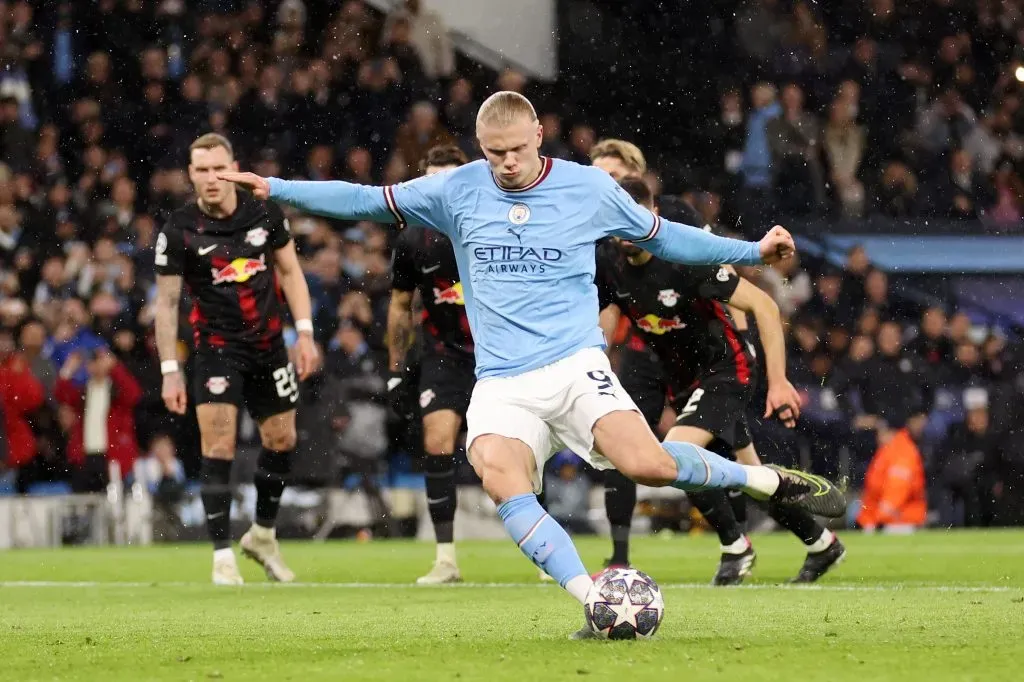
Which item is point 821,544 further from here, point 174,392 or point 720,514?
point 174,392

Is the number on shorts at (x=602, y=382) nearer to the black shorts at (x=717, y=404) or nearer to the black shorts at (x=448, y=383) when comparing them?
the black shorts at (x=717, y=404)

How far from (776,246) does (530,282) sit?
90 centimetres

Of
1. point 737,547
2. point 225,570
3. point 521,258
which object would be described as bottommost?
point 225,570

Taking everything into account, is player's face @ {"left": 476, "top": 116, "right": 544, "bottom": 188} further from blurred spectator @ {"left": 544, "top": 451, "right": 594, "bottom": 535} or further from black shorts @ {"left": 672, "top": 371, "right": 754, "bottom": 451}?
blurred spectator @ {"left": 544, "top": 451, "right": 594, "bottom": 535}

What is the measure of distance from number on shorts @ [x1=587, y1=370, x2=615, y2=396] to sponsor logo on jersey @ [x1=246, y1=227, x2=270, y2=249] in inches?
162

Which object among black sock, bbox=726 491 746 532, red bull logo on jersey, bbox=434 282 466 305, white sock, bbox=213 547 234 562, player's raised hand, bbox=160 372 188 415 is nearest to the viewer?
Result: player's raised hand, bbox=160 372 188 415

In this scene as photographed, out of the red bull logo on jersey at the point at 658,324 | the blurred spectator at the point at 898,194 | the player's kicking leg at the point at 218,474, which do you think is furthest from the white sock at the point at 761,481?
the blurred spectator at the point at 898,194

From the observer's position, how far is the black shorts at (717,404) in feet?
28.3

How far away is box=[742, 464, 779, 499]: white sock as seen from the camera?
6668 millimetres

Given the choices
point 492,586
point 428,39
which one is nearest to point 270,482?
point 492,586

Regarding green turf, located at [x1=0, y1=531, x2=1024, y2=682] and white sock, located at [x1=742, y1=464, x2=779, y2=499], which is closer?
green turf, located at [x1=0, y1=531, x2=1024, y2=682]

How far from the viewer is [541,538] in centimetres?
582

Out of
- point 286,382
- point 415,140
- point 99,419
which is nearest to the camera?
point 286,382

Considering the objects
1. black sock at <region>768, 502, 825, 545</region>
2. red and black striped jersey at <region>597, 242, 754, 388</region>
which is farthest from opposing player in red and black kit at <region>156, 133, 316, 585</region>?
black sock at <region>768, 502, 825, 545</region>
